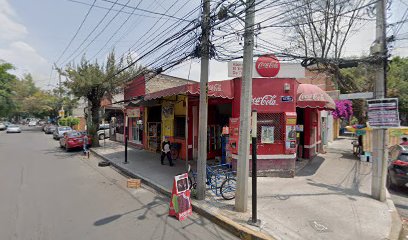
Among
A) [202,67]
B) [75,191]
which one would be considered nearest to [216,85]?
[202,67]

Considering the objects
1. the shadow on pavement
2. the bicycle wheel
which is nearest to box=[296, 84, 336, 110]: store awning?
the shadow on pavement

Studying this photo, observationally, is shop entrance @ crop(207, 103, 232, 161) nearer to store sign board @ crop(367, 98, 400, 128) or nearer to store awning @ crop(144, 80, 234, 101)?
store awning @ crop(144, 80, 234, 101)

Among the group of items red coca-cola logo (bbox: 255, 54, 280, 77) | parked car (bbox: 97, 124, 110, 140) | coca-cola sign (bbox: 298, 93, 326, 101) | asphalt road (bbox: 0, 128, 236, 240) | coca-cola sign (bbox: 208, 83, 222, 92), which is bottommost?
asphalt road (bbox: 0, 128, 236, 240)

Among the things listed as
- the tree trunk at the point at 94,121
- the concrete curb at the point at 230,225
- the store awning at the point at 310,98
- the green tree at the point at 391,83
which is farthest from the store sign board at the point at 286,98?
the tree trunk at the point at 94,121

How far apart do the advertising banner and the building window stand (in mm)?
7371

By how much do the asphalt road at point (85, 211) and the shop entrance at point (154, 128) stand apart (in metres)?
5.79

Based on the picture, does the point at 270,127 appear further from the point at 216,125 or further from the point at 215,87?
the point at 216,125

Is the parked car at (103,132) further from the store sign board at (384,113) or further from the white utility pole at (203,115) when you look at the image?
the store sign board at (384,113)

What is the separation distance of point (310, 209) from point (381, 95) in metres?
3.90

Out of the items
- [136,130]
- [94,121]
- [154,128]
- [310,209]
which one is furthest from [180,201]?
[94,121]

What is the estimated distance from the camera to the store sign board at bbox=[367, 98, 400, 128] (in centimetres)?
671

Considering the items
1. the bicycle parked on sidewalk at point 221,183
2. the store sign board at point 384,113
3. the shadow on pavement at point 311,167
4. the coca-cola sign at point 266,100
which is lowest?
the shadow on pavement at point 311,167

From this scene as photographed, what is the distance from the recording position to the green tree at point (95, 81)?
17.1m


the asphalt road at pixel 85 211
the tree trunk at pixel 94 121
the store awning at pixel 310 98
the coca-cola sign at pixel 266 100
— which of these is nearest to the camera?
the asphalt road at pixel 85 211
